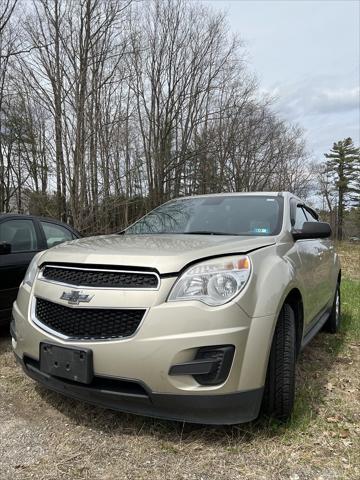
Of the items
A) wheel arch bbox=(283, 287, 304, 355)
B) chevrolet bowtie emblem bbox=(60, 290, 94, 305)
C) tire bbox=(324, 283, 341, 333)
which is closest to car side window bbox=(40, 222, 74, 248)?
chevrolet bowtie emblem bbox=(60, 290, 94, 305)

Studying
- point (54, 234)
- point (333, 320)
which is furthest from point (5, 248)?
point (333, 320)

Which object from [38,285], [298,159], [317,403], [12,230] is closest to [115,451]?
[38,285]

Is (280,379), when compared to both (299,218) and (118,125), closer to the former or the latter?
(299,218)

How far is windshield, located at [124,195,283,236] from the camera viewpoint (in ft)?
11.2

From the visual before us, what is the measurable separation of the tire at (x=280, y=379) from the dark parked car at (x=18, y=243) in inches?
118

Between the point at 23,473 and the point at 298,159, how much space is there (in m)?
35.1

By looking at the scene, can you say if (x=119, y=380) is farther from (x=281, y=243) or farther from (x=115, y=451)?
(x=281, y=243)

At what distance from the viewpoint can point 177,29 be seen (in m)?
19.3

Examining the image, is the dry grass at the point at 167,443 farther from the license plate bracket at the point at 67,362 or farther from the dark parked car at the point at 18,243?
the dark parked car at the point at 18,243

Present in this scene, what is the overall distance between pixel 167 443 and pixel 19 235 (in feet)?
10.9

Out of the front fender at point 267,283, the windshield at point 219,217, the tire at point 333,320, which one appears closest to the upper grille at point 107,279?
the front fender at point 267,283

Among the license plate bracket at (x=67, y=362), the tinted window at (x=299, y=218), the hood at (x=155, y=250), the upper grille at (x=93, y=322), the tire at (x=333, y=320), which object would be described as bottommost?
the tire at (x=333, y=320)

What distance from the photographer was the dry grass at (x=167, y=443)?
7.32 ft

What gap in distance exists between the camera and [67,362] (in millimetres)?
2430
